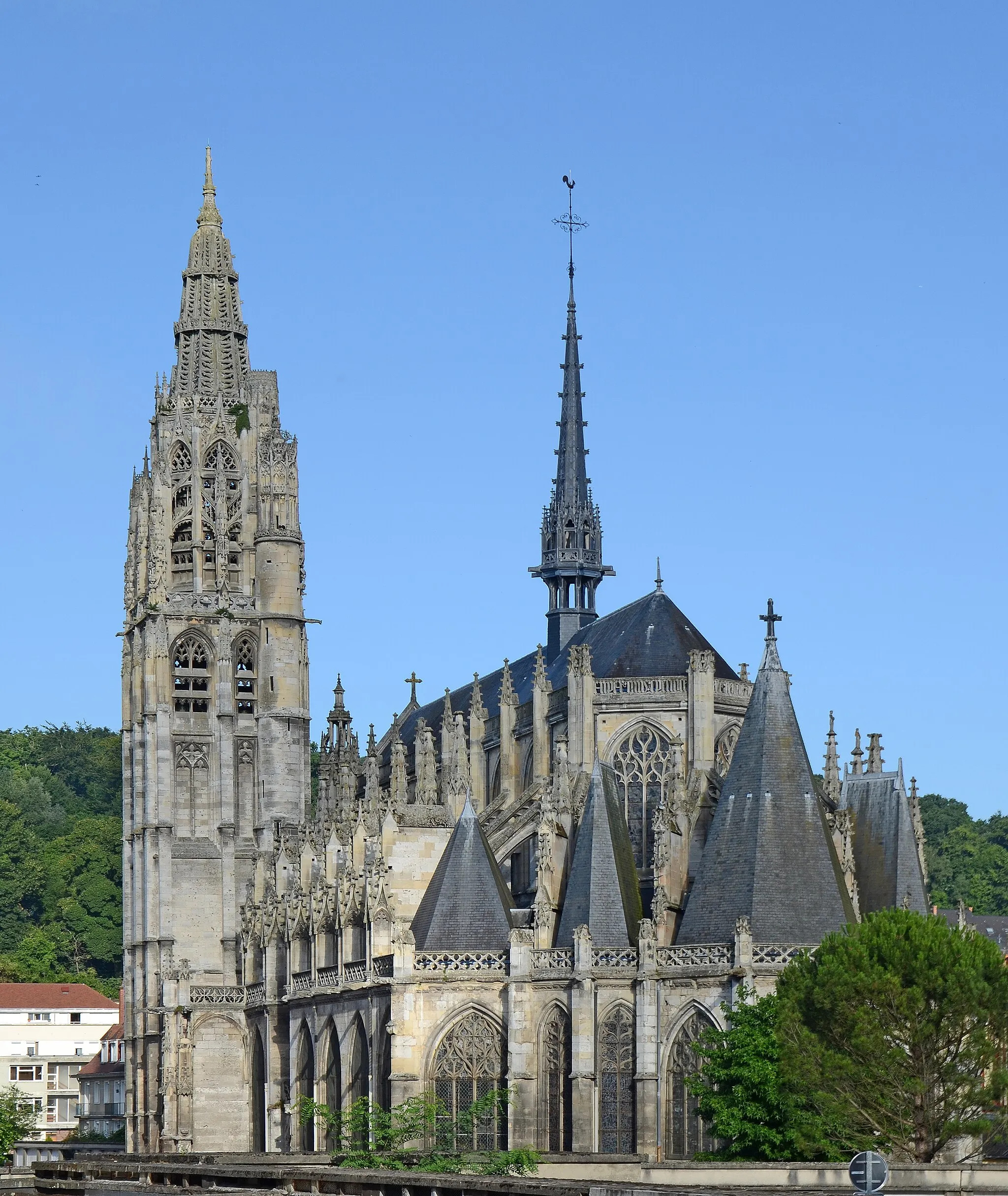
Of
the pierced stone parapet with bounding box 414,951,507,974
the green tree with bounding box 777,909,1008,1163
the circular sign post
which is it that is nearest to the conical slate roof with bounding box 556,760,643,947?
the pierced stone parapet with bounding box 414,951,507,974

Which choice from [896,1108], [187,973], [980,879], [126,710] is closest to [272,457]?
[126,710]

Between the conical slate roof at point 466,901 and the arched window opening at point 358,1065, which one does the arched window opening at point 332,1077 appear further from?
the conical slate roof at point 466,901

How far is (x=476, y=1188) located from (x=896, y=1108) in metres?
18.7

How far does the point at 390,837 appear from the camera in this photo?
264ft

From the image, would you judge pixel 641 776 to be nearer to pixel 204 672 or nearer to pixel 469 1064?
pixel 469 1064

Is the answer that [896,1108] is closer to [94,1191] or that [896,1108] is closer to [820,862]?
[820,862]

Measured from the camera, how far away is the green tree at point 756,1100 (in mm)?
60250

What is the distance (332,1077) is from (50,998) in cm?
5296

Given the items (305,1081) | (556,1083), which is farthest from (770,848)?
(305,1081)

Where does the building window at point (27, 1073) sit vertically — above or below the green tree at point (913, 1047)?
below

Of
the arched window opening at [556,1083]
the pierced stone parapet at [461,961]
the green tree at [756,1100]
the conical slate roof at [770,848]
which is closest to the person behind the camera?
the green tree at [756,1100]

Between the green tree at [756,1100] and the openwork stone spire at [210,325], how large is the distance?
47.4 m

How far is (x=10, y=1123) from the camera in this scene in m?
83.3

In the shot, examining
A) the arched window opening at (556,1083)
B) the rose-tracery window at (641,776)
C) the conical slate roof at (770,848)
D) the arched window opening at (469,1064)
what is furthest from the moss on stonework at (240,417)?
the arched window opening at (556,1083)
